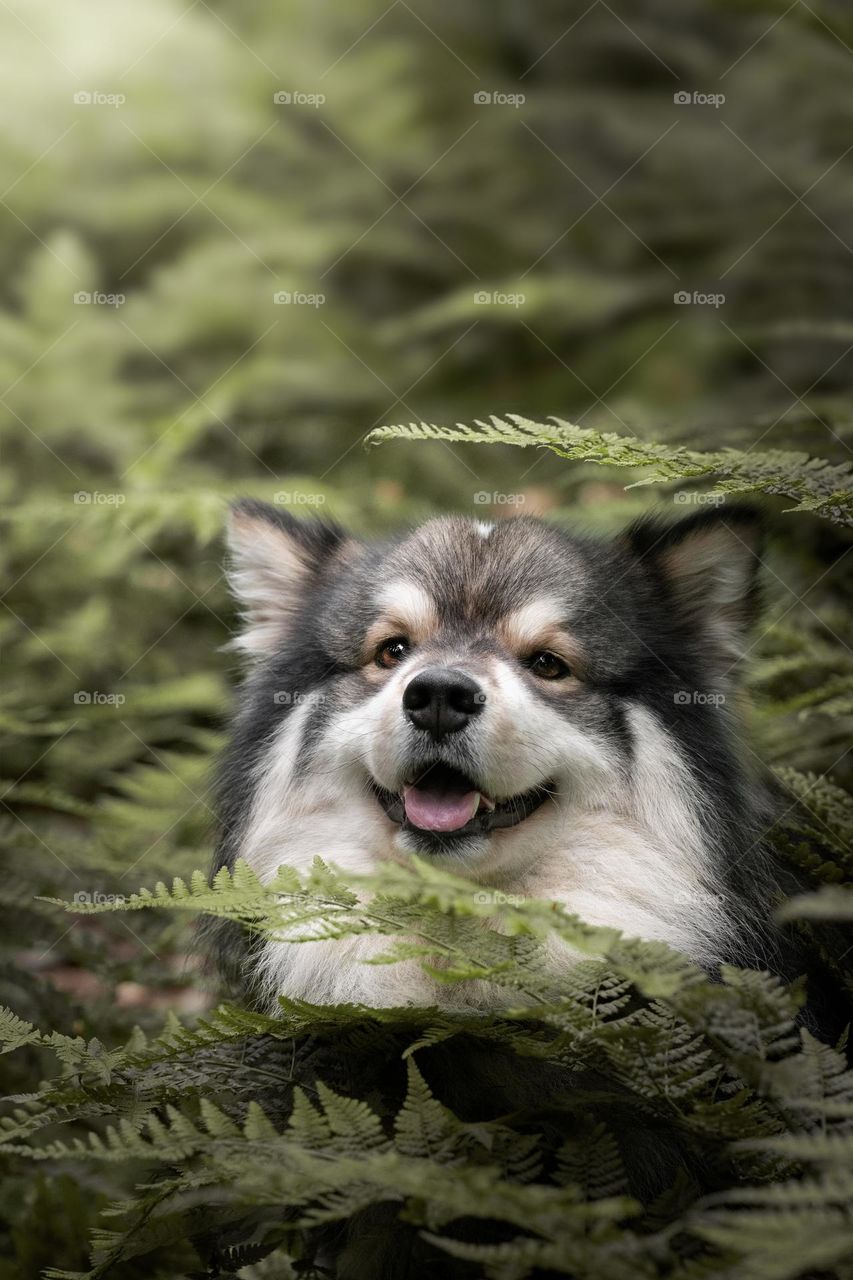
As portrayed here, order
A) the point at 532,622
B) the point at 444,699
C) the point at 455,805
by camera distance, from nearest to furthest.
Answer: the point at 444,699 < the point at 455,805 < the point at 532,622

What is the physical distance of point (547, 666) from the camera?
10.4 feet

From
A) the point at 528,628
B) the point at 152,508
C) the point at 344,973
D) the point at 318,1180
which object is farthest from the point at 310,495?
the point at 318,1180

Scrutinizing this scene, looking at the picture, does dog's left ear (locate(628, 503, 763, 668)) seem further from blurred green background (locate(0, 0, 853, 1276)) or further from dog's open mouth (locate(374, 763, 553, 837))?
blurred green background (locate(0, 0, 853, 1276))

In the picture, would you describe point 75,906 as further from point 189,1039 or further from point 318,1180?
point 318,1180

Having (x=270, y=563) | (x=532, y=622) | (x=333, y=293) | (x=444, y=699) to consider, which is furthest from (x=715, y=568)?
(x=333, y=293)

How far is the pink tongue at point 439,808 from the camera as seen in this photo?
2914 millimetres

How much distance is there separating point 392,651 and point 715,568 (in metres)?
0.93

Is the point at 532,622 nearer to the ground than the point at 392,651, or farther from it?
farther from it

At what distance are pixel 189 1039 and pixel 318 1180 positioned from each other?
24.0 inches

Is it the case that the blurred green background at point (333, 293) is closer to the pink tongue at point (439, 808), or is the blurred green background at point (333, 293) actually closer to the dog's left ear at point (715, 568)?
the dog's left ear at point (715, 568)

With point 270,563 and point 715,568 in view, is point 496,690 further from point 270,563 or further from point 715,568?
point 270,563

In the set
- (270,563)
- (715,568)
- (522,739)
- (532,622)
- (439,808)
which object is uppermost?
(715,568)

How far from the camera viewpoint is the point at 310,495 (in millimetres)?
6328

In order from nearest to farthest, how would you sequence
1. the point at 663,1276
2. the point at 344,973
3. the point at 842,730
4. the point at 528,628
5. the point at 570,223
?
the point at 663,1276, the point at 344,973, the point at 528,628, the point at 842,730, the point at 570,223
